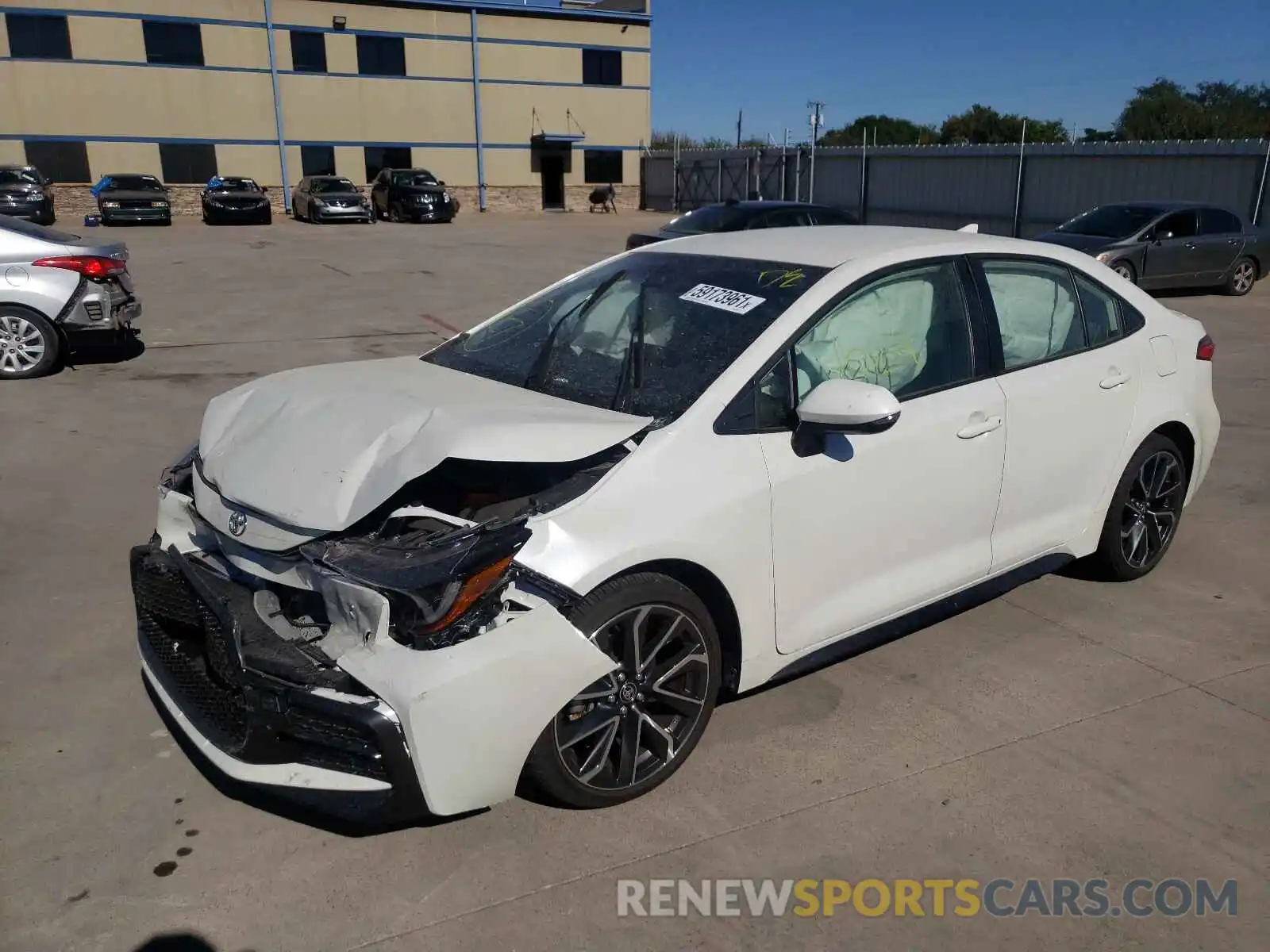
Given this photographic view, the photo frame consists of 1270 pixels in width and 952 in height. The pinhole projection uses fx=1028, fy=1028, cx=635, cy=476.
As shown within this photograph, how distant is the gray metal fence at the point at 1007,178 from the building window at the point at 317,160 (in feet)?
49.6

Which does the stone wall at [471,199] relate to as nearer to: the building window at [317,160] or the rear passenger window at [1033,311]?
the building window at [317,160]

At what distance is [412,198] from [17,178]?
10901 millimetres

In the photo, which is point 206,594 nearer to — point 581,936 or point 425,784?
point 425,784

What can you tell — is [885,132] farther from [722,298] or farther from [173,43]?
[722,298]

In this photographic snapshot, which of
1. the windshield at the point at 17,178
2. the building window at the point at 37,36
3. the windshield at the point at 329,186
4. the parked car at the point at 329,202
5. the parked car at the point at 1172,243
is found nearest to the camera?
the parked car at the point at 1172,243

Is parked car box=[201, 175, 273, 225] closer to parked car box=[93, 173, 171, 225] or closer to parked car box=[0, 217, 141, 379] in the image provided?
parked car box=[93, 173, 171, 225]

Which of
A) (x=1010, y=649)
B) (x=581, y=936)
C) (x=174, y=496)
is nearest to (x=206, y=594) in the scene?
(x=174, y=496)

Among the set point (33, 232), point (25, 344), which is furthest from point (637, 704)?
point (33, 232)

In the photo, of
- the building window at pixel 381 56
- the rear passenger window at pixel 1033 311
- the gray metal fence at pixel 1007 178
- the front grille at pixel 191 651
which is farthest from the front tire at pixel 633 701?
the building window at pixel 381 56

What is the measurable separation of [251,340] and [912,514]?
31.6ft

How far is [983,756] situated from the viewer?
350cm

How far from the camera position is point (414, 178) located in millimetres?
34094

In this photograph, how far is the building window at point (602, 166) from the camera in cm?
4253

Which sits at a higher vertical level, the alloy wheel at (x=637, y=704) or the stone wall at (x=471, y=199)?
the stone wall at (x=471, y=199)
